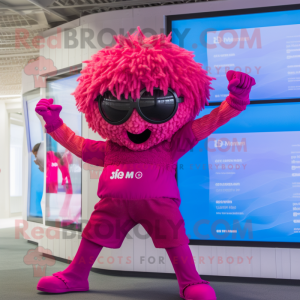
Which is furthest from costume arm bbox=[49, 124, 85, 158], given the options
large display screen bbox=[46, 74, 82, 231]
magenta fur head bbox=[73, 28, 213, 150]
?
large display screen bbox=[46, 74, 82, 231]

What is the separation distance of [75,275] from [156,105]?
1.09 metres

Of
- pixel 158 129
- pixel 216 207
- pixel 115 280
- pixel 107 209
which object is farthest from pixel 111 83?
pixel 115 280

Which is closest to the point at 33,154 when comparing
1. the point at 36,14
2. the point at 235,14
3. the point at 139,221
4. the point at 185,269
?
the point at 36,14

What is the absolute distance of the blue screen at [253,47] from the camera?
256 centimetres

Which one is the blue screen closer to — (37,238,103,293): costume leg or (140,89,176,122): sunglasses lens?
(140,89,176,122): sunglasses lens

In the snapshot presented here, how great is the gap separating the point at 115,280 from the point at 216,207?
2.89 ft

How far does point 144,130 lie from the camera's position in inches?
79.0

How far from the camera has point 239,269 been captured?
102 inches

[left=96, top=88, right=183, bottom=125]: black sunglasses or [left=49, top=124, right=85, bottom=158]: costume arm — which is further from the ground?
[left=96, top=88, right=183, bottom=125]: black sunglasses

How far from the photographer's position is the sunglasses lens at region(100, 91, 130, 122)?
195 cm

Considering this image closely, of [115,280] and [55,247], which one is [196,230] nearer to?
[115,280]

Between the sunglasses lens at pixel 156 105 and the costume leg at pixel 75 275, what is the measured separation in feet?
2.69

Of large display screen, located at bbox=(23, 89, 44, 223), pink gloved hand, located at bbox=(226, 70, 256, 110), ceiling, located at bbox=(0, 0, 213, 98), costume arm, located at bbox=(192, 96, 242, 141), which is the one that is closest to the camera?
pink gloved hand, located at bbox=(226, 70, 256, 110)

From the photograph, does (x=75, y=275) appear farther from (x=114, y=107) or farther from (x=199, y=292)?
(x=114, y=107)
